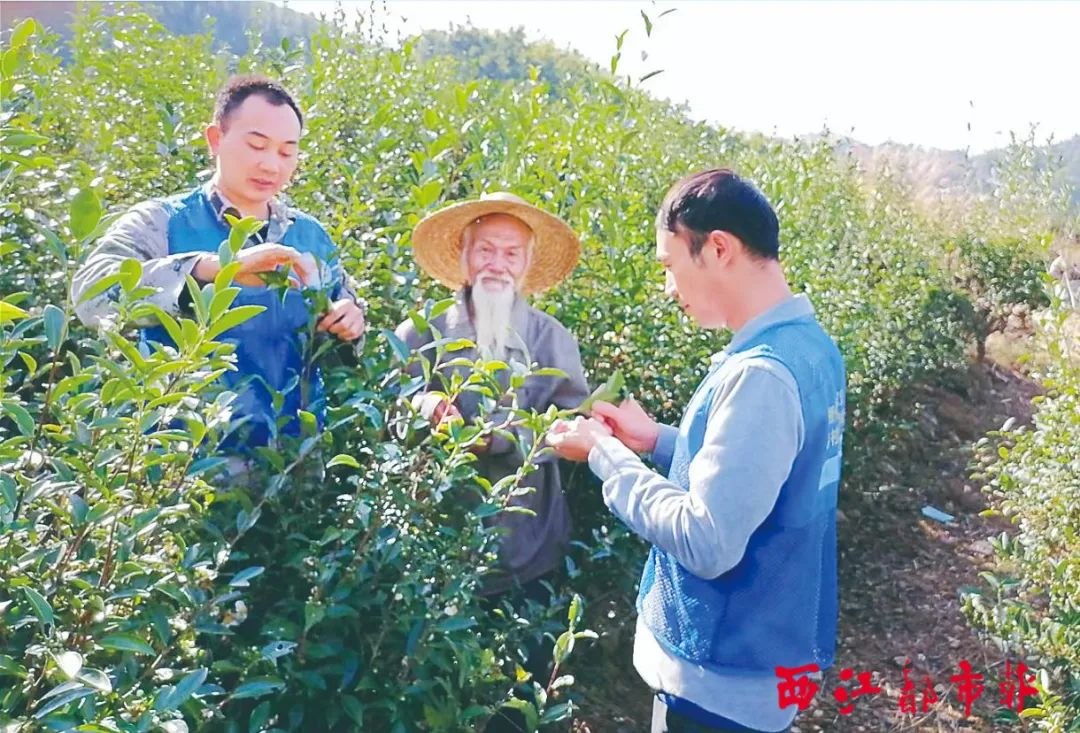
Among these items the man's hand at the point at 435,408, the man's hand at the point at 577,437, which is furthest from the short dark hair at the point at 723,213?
the man's hand at the point at 435,408

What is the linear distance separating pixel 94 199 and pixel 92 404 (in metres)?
0.31

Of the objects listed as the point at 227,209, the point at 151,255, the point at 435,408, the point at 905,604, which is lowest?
the point at 905,604

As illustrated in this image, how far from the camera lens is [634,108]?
3.36m

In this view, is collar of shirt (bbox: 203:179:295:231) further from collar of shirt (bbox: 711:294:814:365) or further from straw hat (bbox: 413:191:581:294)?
collar of shirt (bbox: 711:294:814:365)

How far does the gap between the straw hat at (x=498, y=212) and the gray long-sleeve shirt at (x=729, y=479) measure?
3.66 ft

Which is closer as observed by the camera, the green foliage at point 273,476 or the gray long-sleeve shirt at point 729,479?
the green foliage at point 273,476

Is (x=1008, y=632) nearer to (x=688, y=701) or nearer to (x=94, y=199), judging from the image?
(x=688, y=701)

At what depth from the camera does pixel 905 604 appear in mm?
4520

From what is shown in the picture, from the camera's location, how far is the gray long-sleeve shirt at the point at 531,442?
2.78 m

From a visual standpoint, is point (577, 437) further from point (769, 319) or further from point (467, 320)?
point (467, 320)

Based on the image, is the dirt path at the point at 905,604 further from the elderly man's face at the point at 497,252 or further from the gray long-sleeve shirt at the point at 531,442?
the elderly man's face at the point at 497,252

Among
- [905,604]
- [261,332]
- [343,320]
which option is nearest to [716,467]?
[343,320]

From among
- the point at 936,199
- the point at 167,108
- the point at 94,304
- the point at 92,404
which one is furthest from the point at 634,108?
the point at 936,199

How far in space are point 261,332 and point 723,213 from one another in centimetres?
105
